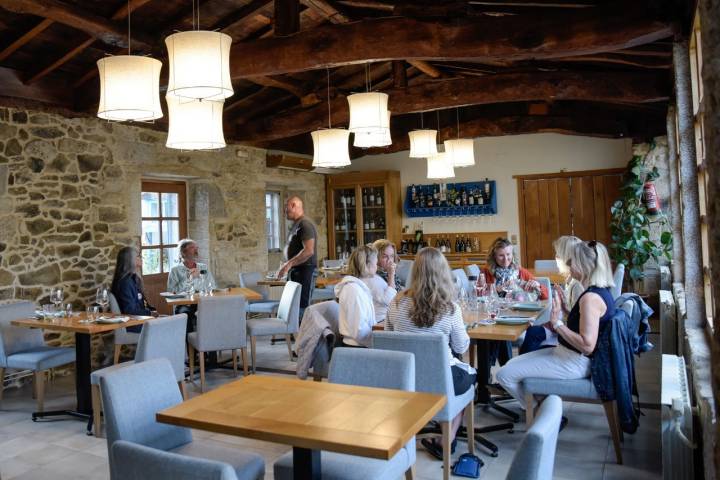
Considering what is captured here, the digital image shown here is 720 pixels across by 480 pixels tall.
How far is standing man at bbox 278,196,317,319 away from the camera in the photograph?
238 inches

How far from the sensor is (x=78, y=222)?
19.6ft

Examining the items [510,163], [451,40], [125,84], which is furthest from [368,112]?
[510,163]

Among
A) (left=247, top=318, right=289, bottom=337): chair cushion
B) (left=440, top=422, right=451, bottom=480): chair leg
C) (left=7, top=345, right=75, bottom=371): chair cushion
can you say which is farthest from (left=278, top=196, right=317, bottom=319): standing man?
(left=440, top=422, right=451, bottom=480): chair leg

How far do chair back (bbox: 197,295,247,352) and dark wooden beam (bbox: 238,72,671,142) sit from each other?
3.20m

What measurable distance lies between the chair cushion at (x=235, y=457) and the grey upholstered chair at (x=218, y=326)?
8.19 ft

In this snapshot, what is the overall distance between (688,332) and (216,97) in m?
3.23

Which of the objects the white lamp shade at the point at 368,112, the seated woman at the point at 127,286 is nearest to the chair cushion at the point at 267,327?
the seated woman at the point at 127,286

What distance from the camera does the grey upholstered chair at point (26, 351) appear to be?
4.47 m

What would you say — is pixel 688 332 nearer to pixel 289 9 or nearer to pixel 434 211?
pixel 289 9

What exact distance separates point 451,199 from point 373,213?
142 centimetres

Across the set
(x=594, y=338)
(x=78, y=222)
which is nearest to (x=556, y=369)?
(x=594, y=338)

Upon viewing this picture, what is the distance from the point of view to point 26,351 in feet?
15.6

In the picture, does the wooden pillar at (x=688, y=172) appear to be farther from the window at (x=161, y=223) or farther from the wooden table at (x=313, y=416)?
the window at (x=161, y=223)

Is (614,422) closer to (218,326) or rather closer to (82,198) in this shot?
(218,326)
